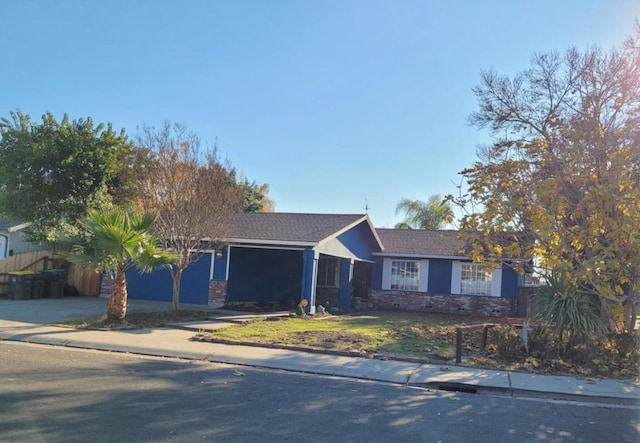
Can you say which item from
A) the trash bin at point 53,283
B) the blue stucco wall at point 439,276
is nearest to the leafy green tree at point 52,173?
the trash bin at point 53,283

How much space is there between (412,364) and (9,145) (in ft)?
60.3

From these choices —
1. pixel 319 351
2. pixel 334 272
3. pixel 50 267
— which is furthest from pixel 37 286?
pixel 319 351

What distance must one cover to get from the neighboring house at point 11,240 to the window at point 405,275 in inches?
668

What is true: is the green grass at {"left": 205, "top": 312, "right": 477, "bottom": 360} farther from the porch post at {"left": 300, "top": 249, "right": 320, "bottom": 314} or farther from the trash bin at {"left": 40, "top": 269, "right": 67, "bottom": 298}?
the trash bin at {"left": 40, "top": 269, "right": 67, "bottom": 298}

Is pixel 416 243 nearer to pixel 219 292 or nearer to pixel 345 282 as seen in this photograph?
pixel 345 282

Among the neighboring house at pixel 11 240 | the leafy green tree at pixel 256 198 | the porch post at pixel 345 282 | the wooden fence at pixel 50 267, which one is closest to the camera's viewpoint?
the wooden fence at pixel 50 267

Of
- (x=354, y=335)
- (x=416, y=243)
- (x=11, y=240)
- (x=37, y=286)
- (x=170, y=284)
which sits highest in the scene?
(x=416, y=243)

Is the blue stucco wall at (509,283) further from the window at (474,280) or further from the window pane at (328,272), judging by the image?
the window pane at (328,272)

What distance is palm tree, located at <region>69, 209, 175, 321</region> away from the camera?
13.5m

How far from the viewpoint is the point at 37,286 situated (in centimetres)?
2014

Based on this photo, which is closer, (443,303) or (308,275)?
(308,275)

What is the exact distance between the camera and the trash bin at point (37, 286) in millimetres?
19953

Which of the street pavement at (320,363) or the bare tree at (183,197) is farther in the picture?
the bare tree at (183,197)

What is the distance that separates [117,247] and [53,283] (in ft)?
30.0
